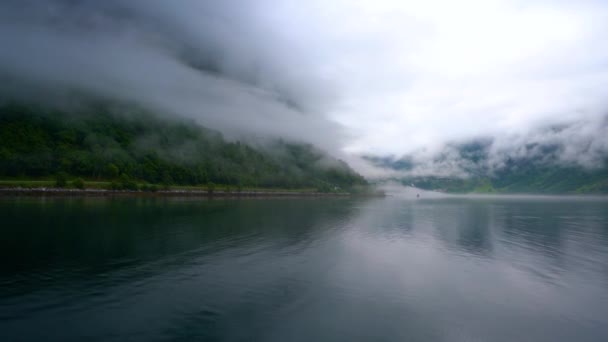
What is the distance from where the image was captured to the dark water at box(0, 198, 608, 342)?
11172 mm

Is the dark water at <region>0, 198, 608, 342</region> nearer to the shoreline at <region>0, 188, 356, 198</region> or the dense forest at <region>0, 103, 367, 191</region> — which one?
the shoreline at <region>0, 188, 356, 198</region>

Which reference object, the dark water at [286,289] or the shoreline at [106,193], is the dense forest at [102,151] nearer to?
the shoreline at [106,193]

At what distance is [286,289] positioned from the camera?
1541cm

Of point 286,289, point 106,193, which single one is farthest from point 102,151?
point 286,289

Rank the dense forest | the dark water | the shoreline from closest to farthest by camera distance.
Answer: the dark water → the shoreline → the dense forest

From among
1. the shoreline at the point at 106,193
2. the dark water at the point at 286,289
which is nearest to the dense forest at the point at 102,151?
the shoreline at the point at 106,193

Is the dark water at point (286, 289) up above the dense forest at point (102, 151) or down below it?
below

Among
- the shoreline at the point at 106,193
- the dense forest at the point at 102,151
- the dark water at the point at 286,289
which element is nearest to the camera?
the dark water at the point at 286,289

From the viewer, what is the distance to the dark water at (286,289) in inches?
440

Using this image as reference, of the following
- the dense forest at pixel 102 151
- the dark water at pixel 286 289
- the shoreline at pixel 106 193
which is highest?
the dense forest at pixel 102 151

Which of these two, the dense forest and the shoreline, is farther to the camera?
the dense forest

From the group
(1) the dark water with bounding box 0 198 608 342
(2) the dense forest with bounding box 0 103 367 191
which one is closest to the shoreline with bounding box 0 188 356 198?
(2) the dense forest with bounding box 0 103 367 191

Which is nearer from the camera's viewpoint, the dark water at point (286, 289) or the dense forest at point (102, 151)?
the dark water at point (286, 289)

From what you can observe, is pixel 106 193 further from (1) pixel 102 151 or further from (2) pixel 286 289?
(2) pixel 286 289
